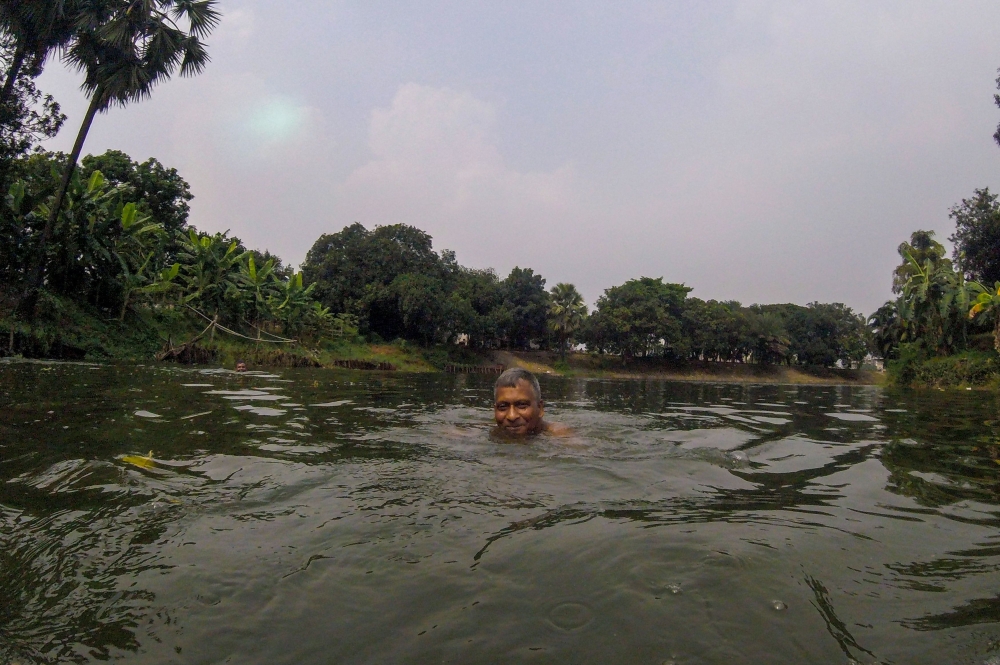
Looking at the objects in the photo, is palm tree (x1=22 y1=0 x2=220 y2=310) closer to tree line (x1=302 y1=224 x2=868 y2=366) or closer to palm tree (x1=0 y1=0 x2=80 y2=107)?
palm tree (x1=0 y1=0 x2=80 y2=107)

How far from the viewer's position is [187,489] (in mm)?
2820

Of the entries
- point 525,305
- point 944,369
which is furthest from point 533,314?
point 944,369

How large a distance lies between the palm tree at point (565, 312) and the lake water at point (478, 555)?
48537 millimetres

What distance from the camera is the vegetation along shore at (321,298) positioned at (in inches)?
593

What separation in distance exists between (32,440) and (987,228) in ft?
141

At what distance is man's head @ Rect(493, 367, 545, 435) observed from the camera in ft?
17.4

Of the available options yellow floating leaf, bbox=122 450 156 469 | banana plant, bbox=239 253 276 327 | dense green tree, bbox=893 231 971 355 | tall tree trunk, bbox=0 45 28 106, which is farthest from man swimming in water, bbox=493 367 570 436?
dense green tree, bbox=893 231 971 355

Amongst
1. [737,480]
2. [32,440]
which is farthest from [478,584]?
[32,440]

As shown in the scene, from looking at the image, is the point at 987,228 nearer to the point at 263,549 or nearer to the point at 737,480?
the point at 737,480

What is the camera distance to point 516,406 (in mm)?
5301

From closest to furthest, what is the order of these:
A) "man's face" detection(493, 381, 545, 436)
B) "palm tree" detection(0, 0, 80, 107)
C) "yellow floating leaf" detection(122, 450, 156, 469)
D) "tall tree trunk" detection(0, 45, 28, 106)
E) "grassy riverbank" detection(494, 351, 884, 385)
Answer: "yellow floating leaf" detection(122, 450, 156, 469) < "man's face" detection(493, 381, 545, 436) < "palm tree" detection(0, 0, 80, 107) < "tall tree trunk" detection(0, 45, 28, 106) < "grassy riverbank" detection(494, 351, 884, 385)

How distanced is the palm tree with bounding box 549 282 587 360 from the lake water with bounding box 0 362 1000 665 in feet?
159

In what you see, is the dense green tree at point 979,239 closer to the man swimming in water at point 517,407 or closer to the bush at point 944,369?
the bush at point 944,369

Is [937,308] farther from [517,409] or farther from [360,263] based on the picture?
[360,263]
